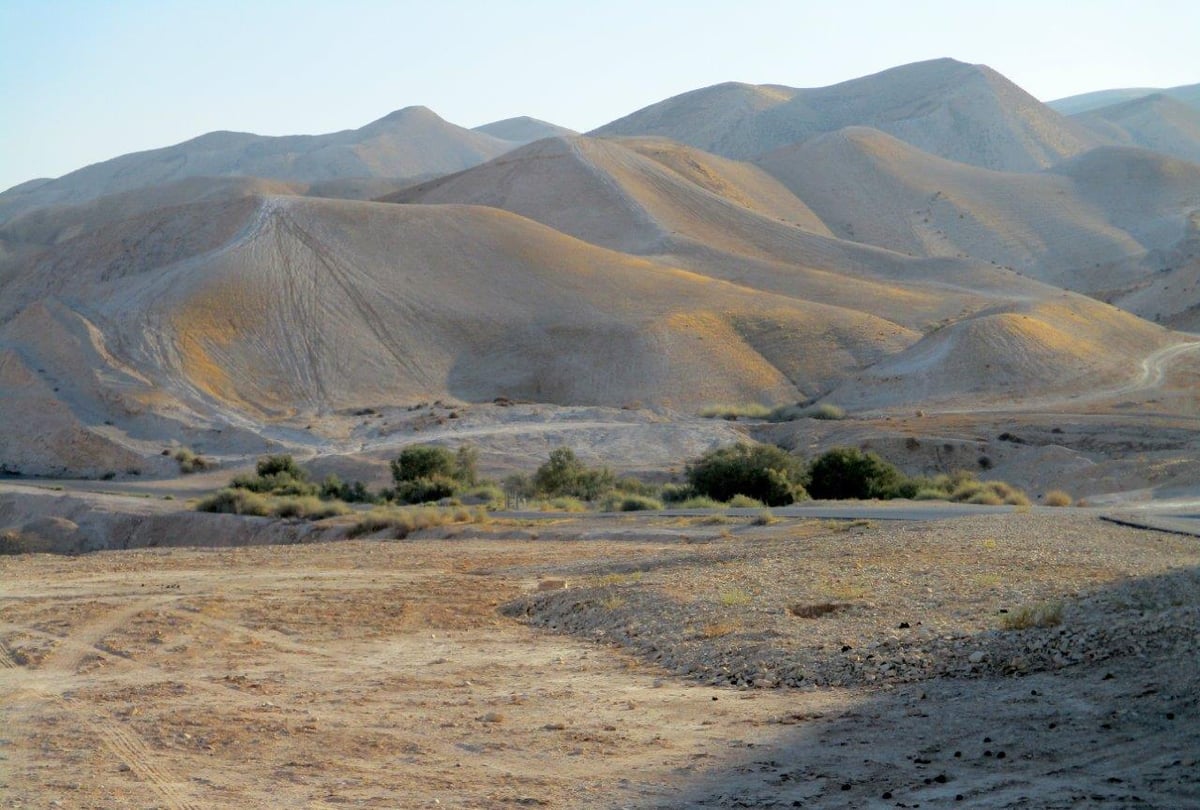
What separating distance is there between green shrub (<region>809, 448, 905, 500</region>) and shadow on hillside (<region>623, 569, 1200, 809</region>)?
2346 centimetres

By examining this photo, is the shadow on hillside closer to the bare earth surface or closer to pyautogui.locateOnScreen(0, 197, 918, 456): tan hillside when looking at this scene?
the bare earth surface

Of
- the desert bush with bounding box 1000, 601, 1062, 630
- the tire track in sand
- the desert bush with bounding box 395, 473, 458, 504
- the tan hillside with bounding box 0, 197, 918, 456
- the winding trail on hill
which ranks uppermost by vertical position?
the tan hillside with bounding box 0, 197, 918, 456

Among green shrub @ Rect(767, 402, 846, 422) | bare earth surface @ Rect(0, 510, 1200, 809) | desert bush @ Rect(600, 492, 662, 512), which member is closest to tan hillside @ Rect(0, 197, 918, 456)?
green shrub @ Rect(767, 402, 846, 422)

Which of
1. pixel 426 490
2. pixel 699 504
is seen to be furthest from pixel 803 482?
pixel 426 490

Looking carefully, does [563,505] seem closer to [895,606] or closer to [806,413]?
[895,606]

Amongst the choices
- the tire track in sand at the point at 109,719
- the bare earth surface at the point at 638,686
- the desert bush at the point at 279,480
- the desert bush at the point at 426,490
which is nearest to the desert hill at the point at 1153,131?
the desert bush at the point at 279,480

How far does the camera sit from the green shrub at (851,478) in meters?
34.7

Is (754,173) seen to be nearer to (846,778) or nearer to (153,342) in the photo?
(153,342)

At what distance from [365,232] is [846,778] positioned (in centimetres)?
7287

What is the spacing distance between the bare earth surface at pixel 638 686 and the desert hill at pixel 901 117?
5728 inches

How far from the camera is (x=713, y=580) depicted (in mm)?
16391

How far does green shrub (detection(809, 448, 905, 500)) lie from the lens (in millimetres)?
34700

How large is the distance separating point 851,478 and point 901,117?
142 metres

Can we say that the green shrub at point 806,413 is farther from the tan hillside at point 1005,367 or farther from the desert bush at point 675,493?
the desert bush at point 675,493
